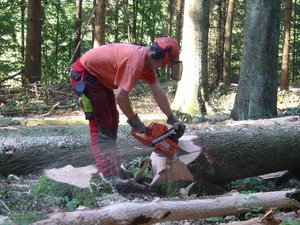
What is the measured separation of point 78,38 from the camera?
775 inches

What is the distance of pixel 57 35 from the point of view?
23.3 m

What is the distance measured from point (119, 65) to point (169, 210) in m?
1.57

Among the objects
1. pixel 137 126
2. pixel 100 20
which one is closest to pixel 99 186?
pixel 137 126

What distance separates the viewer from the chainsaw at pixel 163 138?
4.15 m

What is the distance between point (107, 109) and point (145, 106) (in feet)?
22.3

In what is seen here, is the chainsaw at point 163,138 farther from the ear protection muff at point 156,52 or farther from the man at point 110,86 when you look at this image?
the ear protection muff at point 156,52

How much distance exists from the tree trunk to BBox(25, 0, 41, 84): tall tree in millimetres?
Answer: 8219

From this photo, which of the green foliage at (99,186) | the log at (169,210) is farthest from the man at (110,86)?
the log at (169,210)

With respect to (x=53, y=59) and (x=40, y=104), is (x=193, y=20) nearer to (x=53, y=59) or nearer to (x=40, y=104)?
(x=40, y=104)

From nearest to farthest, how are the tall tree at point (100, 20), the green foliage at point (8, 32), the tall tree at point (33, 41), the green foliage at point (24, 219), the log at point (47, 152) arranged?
the green foliage at point (24, 219), the log at point (47, 152), the tall tree at point (100, 20), the tall tree at point (33, 41), the green foliage at point (8, 32)

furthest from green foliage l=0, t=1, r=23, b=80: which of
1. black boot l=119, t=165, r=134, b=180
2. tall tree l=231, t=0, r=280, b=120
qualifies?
black boot l=119, t=165, r=134, b=180

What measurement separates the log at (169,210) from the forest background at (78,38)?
530cm

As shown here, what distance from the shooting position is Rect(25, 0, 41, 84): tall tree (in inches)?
518

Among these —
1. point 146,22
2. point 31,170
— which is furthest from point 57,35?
point 31,170
